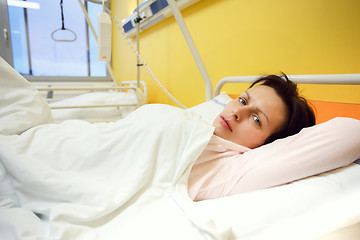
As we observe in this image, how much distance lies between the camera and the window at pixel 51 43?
3.44 m

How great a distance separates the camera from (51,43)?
3.81m

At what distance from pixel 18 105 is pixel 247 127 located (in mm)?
834

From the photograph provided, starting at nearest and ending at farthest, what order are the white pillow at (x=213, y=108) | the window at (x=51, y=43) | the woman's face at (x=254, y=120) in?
the woman's face at (x=254, y=120), the white pillow at (x=213, y=108), the window at (x=51, y=43)

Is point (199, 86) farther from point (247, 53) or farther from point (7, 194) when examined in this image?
point (7, 194)

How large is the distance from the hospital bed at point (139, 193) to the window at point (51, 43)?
3.32 meters

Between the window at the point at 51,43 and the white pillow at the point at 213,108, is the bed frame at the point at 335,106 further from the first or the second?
the window at the point at 51,43

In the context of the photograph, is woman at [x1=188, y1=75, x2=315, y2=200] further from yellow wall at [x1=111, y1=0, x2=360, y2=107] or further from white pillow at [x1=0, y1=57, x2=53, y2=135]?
white pillow at [x1=0, y1=57, x2=53, y2=135]

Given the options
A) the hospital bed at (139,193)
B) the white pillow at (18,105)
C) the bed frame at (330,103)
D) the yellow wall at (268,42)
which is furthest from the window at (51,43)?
the bed frame at (330,103)

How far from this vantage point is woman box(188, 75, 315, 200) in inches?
26.2

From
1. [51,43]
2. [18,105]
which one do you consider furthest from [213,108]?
[51,43]

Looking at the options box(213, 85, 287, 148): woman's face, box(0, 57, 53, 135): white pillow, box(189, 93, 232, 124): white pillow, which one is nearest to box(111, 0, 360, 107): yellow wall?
box(189, 93, 232, 124): white pillow

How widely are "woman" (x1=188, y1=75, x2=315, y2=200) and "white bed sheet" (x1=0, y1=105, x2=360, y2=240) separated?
9 cm

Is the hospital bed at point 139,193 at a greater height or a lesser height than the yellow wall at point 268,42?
lesser

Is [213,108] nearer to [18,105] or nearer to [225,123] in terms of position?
[225,123]
